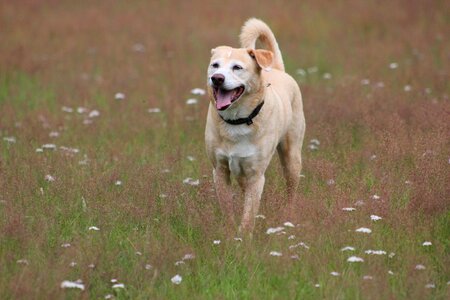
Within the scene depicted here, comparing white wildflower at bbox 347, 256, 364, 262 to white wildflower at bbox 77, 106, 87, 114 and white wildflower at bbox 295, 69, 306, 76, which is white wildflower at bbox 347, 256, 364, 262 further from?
white wildflower at bbox 295, 69, 306, 76

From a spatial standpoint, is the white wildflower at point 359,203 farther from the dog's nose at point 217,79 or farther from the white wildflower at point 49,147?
the white wildflower at point 49,147

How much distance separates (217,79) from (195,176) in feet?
5.60

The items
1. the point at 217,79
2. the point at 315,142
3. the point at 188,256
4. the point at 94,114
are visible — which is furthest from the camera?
the point at 94,114

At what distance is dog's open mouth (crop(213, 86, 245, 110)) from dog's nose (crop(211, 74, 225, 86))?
0.36 ft

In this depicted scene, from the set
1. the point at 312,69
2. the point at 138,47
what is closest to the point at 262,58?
the point at 312,69

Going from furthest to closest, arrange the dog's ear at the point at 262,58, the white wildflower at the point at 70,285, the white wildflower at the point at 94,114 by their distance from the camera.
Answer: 1. the white wildflower at the point at 94,114
2. the dog's ear at the point at 262,58
3. the white wildflower at the point at 70,285

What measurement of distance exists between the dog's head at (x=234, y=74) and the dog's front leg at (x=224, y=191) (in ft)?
1.83

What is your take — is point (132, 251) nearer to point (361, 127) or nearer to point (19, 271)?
point (19, 271)

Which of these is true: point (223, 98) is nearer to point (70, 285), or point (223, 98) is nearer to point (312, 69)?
point (70, 285)


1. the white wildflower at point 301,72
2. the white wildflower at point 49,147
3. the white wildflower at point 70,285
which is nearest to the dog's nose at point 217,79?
the white wildflower at point 70,285

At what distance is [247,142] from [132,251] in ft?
4.54

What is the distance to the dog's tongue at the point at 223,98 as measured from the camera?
625 cm

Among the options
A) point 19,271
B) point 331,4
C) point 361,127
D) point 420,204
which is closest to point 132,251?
point 19,271

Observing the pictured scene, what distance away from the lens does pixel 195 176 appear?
7.68 metres
